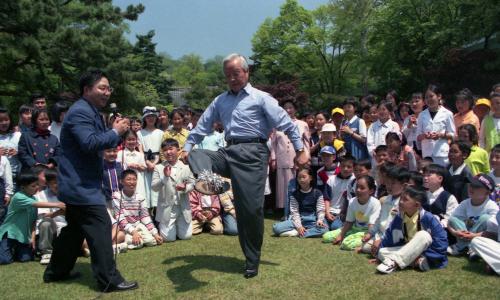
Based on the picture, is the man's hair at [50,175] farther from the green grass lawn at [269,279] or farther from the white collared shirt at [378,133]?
the white collared shirt at [378,133]

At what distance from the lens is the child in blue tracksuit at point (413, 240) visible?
483cm

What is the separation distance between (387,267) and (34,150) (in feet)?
16.8

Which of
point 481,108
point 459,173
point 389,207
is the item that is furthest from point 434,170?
point 481,108

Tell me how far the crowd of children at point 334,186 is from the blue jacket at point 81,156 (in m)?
0.81

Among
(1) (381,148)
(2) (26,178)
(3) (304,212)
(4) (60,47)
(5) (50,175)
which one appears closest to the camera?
(2) (26,178)

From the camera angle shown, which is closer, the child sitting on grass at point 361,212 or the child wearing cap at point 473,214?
the child wearing cap at point 473,214

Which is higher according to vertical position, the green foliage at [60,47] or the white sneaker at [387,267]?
the green foliage at [60,47]

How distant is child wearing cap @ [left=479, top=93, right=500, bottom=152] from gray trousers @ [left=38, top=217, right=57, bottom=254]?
6181 mm

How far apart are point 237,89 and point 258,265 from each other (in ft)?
6.41

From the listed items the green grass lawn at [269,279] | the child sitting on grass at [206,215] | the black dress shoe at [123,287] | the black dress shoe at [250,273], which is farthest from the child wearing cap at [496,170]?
the black dress shoe at [123,287]

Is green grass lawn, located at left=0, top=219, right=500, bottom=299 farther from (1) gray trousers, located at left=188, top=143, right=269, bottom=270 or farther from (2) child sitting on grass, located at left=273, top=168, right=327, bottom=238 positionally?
(2) child sitting on grass, located at left=273, top=168, right=327, bottom=238

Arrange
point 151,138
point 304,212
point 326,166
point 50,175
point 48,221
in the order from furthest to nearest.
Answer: point 151,138, point 326,166, point 304,212, point 50,175, point 48,221

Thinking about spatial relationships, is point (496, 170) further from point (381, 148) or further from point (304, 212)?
point (304, 212)

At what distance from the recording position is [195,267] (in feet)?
17.0
